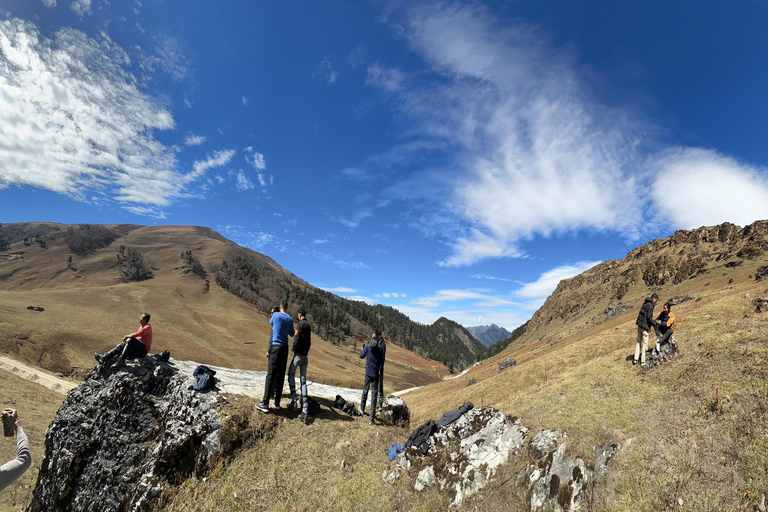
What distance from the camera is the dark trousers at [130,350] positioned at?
15.8 metres

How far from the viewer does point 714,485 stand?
23.7 ft

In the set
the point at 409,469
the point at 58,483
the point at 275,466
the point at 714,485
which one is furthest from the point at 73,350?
the point at 714,485

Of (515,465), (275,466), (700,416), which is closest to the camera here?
(700,416)

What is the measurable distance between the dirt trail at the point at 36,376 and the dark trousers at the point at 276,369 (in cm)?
5432

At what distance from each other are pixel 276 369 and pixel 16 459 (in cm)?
878

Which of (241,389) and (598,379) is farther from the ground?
(598,379)

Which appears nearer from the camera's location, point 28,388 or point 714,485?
point 714,485

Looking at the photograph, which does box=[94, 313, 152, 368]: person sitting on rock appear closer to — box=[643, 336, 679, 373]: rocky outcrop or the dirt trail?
box=[643, 336, 679, 373]: rocky outcrop

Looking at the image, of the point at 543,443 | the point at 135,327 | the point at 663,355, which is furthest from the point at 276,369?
the point at 135,327

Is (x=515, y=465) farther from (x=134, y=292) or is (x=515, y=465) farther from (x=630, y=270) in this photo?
(x=134, y=292)

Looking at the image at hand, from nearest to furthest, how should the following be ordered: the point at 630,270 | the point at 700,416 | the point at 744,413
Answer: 1. the point at 744,413
2. the point at 700,416
3. the point at 630,270

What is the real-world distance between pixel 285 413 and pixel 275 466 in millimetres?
2626

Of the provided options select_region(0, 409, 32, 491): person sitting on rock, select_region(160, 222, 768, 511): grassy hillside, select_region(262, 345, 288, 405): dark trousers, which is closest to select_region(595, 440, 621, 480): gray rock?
select_region(160, 222, 768, 511): grassy hillside

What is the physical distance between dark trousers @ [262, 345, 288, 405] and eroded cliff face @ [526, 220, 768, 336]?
82.0 meters
